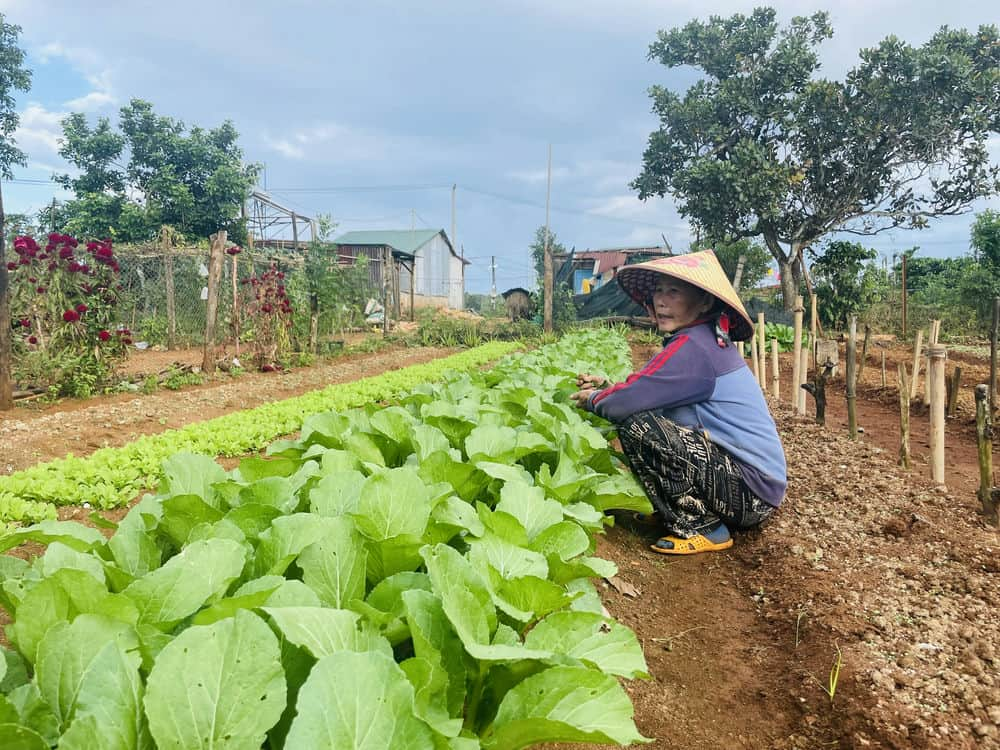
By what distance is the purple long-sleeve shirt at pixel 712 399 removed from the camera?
3025 mm

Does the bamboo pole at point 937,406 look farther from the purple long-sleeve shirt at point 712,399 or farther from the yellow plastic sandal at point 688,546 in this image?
the yellow plastic sandal at point 688,546

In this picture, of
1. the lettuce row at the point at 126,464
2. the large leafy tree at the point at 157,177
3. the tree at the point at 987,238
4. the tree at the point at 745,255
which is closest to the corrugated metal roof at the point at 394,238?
the large leafy tree at the point at 157,177

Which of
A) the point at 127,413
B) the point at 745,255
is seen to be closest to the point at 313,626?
the point at 127,413

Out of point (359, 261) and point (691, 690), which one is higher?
point (359, 261)

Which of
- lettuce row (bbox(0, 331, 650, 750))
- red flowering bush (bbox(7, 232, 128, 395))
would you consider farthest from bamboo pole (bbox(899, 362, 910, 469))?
red flowering bush (bbox(7, 232, 128, 395))

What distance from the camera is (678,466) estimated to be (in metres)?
3.07

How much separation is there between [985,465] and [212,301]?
31.2 feet

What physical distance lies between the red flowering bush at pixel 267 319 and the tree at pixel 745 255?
53.0ft

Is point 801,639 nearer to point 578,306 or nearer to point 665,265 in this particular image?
point 665,265

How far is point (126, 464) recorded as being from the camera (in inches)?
154

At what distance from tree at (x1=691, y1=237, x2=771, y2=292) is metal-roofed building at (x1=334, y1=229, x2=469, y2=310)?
16.9m

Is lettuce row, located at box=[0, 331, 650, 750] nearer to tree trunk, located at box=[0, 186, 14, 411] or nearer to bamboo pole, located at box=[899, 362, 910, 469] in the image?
bamboo pole, located at box=[899, 362, 910, 469]

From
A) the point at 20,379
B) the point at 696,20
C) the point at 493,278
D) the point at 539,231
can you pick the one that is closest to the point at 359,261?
the point at 20,379

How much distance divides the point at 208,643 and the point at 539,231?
139ft
